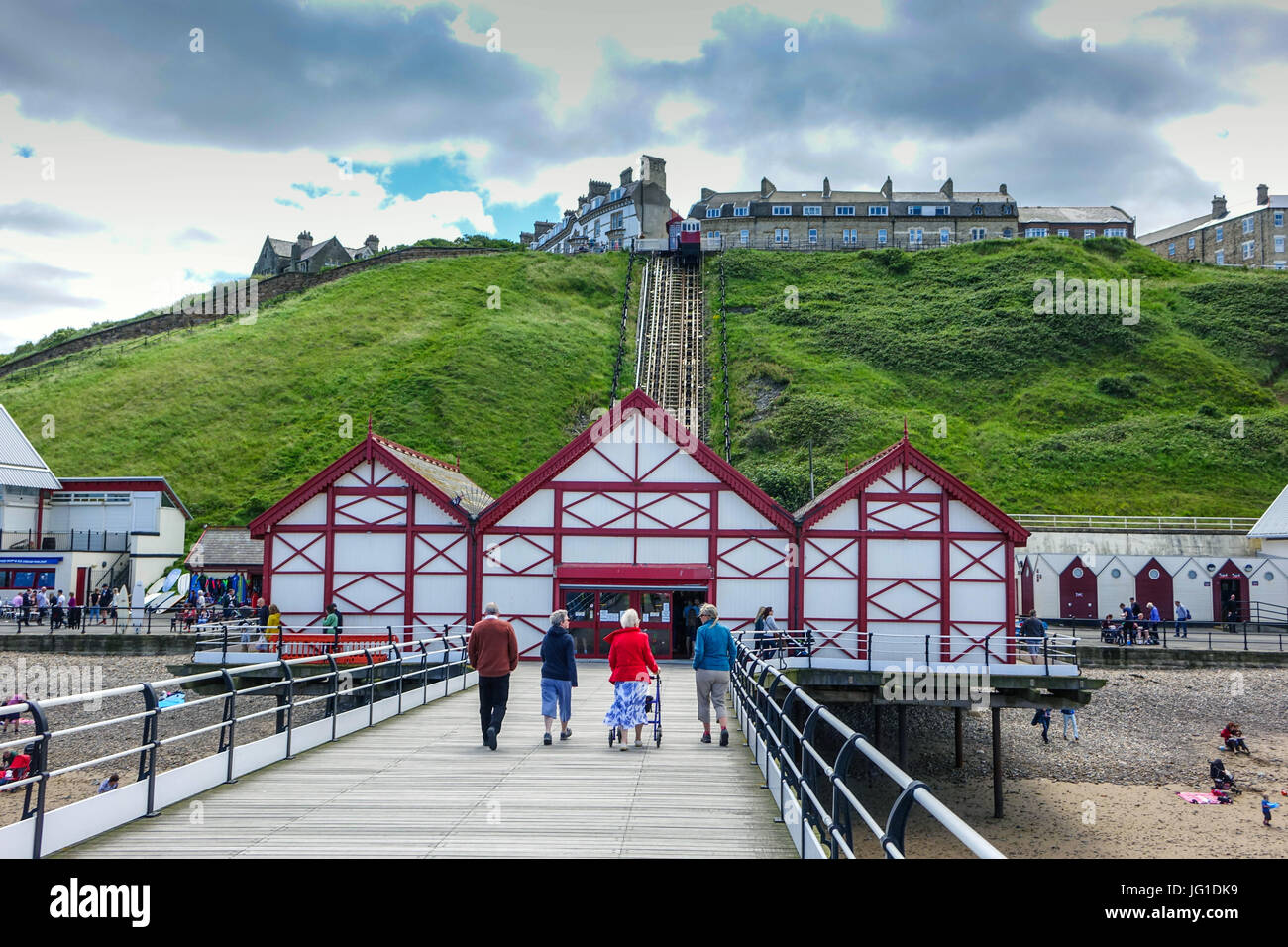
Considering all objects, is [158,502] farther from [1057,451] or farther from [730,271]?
[730,271]

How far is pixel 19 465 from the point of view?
45656 millimetres

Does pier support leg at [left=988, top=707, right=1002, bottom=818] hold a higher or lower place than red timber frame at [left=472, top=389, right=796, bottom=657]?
lower

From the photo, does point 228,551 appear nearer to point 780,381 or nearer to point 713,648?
point 713,648

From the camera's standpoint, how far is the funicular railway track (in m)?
67.0

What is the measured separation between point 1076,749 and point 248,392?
5670cm

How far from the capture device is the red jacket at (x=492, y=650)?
13203mm

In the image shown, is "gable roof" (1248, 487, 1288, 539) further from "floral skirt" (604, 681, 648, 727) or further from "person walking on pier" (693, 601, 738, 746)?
"floral skirt" (604, 681, 648, 727)

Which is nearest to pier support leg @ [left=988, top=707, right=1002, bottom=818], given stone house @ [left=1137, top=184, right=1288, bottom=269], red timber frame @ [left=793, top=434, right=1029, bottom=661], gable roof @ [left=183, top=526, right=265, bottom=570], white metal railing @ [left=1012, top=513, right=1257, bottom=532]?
red timber frame @ [left=793, top=434, right=1029, bottom=661]

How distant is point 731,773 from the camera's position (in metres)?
12.0

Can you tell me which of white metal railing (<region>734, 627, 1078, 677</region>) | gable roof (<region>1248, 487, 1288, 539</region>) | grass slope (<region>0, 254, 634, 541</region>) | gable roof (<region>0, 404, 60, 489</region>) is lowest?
white metal railing (<region>734, 627, 1078, 677</region>)

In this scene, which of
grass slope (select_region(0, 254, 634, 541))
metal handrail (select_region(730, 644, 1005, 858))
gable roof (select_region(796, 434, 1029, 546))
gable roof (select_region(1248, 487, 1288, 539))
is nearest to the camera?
metal handrail (select_region(730, 644, 1005, 858))

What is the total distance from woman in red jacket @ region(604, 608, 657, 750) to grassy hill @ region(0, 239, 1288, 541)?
37.3 metres

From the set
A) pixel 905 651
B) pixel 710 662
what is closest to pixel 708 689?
pixel 710 662

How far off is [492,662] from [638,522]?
16610mm
